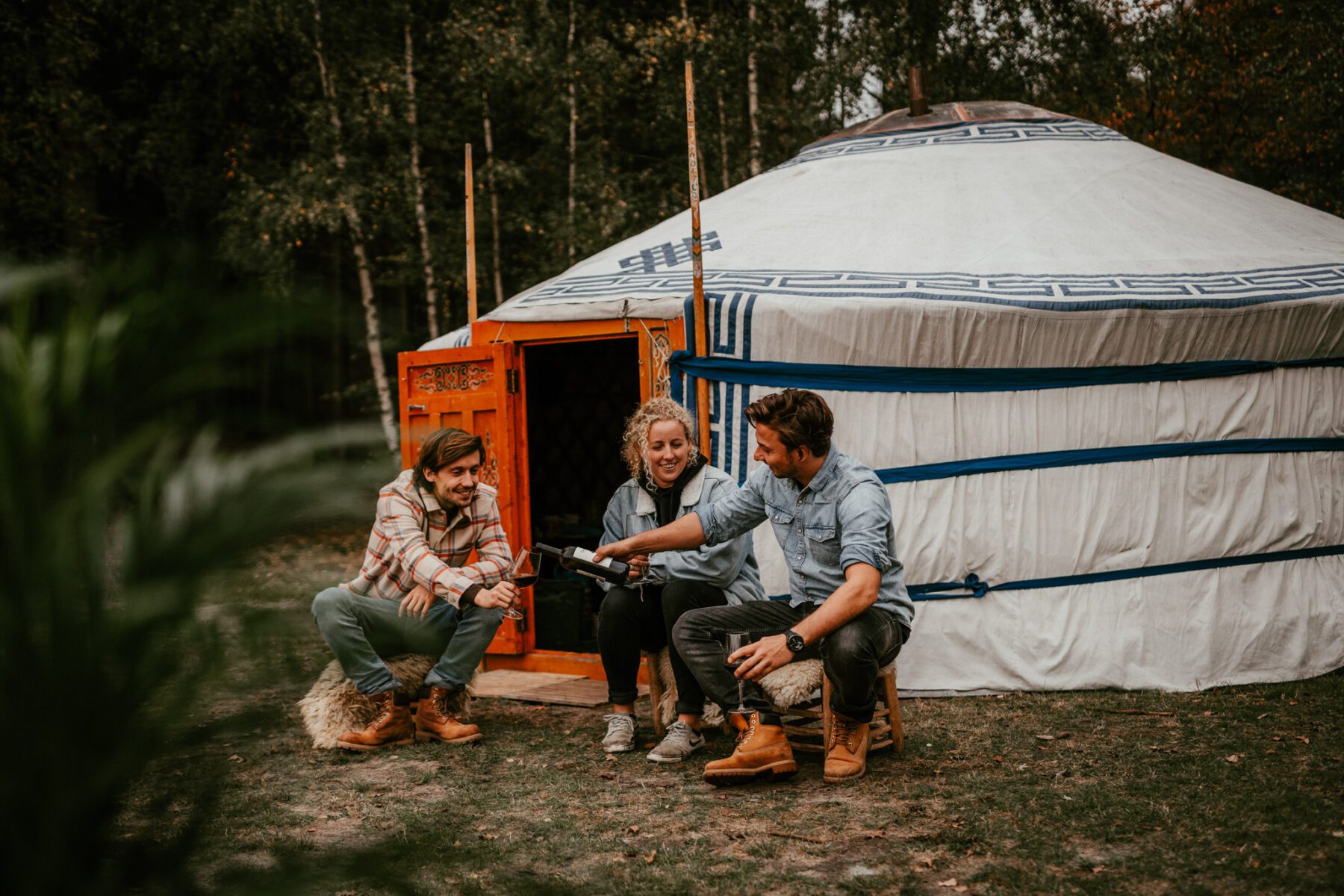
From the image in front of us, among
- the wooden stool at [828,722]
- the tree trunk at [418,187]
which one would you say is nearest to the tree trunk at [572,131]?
the tree trunk at [418,187]

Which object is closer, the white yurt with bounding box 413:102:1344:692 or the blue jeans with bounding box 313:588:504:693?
the blue jeans with bounding box 313:588:504:693

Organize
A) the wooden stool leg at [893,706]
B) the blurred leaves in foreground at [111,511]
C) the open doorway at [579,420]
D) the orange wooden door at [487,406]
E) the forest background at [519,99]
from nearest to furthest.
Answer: the blurred leaves in foreground at [111,511], the wooden stool leg at [893,706], the orange wooden door at [487,406], the open doorway at [579,420], the forest background at [519,99]

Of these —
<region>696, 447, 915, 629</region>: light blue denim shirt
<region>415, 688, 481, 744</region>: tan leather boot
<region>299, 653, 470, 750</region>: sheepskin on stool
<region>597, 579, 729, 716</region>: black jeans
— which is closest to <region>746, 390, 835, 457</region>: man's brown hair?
<region>696, 447, 915, 629</region>: light blue denim shirt

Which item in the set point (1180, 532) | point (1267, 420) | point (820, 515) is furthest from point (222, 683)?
point (1267, 420)

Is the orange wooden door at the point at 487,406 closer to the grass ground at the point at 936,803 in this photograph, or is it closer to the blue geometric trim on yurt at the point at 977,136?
the grass ground at the point at 936,803

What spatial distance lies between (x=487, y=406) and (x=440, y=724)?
4.22ft

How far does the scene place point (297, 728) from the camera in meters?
3.39

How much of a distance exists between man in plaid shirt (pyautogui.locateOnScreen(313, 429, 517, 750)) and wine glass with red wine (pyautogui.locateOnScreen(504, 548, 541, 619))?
0.12ft

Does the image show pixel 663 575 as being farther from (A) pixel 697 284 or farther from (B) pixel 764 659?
(A) pixel 697 284

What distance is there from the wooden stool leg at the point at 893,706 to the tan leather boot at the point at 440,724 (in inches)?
45.3

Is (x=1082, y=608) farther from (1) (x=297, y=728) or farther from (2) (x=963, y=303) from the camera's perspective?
(1) (x=297, y=728)

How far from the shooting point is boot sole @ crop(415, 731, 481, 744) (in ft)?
10.5

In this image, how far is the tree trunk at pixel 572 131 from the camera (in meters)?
8.70

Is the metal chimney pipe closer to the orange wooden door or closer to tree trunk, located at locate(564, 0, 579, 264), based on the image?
the orange wooden door
